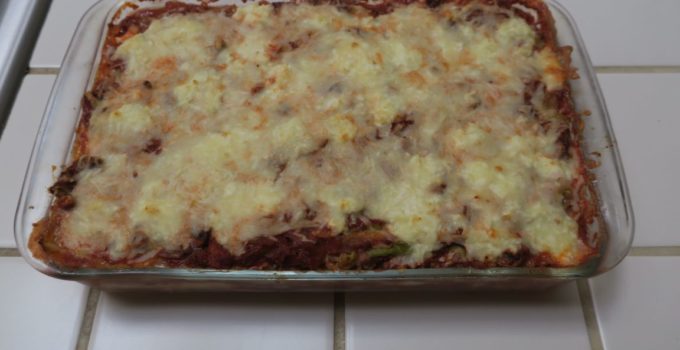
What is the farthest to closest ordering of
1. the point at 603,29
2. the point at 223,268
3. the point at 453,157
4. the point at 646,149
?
the point at 603,29
the point at 646,149
the point at 453,157
the point at 223,268

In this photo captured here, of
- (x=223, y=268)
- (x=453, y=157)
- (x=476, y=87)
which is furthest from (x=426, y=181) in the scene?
(x=223, y=268)

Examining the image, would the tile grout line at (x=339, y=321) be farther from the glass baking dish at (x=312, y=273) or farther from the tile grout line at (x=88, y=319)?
the tile grout line at (x=88, y=319)

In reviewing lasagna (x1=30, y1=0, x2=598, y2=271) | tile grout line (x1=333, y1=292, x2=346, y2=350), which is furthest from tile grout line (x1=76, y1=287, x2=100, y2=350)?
tile grout line (x1=333, y1=292, x2=346, y2=350)

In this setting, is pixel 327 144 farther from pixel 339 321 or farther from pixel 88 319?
pixel 88 319

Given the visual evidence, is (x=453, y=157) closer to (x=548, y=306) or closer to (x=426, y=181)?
(x=426, y=181)

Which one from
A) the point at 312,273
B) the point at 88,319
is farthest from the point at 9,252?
the point at 312,273

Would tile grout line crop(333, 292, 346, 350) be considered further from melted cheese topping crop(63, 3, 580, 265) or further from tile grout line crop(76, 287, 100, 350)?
tile grout line crop(76, 287, 100, 350)
